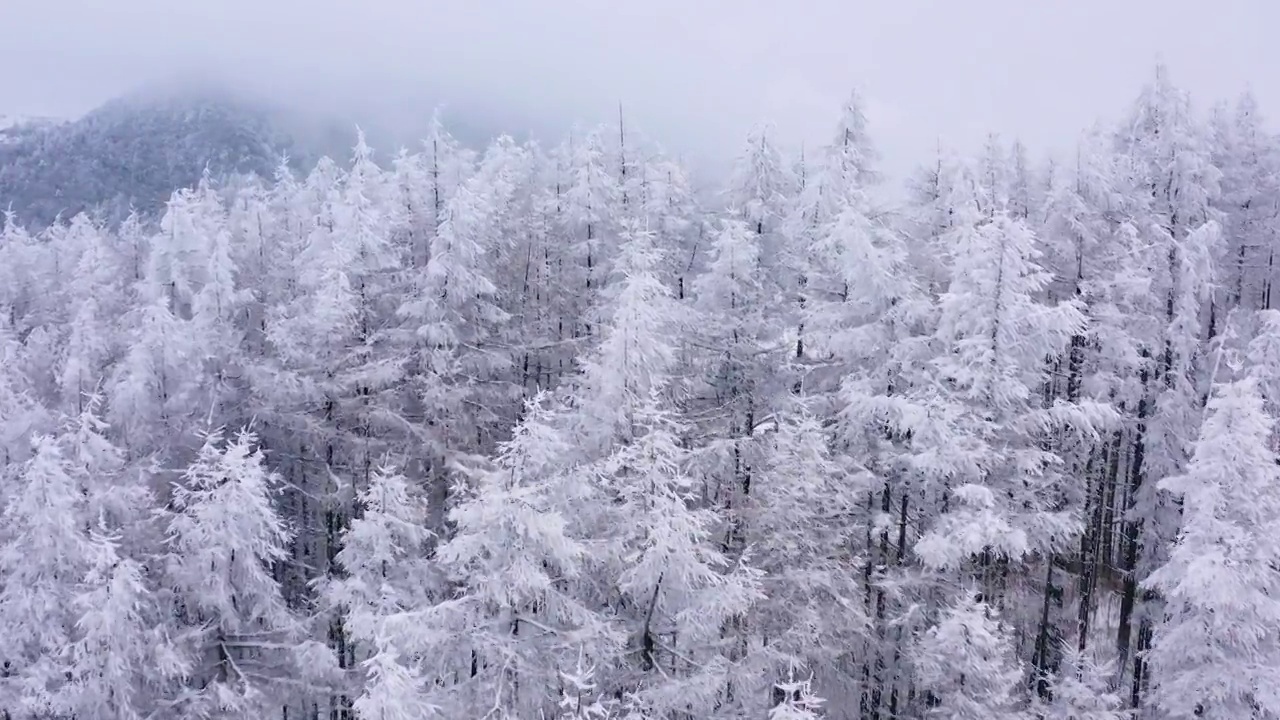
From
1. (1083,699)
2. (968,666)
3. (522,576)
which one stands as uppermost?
(522,576)

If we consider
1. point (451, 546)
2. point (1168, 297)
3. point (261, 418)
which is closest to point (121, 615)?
point (261, 418)

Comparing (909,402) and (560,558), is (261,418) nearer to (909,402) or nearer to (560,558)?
(560,558)

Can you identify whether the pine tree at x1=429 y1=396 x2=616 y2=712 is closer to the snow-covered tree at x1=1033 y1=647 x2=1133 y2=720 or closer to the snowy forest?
the snowy forest

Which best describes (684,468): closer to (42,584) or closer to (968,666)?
(968,666)

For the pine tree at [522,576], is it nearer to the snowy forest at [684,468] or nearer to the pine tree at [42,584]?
the snowy forest at [684,468]

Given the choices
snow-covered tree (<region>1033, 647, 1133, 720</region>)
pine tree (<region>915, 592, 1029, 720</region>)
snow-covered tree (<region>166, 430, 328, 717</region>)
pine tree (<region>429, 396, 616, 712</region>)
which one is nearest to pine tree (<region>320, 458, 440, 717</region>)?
snow-covered tree (<region>166, 430, 328, 717</region>)

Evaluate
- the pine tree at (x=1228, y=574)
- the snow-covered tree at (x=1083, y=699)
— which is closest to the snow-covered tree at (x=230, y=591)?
the snow-covered tree at (x=1083, y=699)

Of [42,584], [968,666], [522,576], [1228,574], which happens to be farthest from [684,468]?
[42,584]

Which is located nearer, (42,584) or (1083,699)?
(1083,699)
